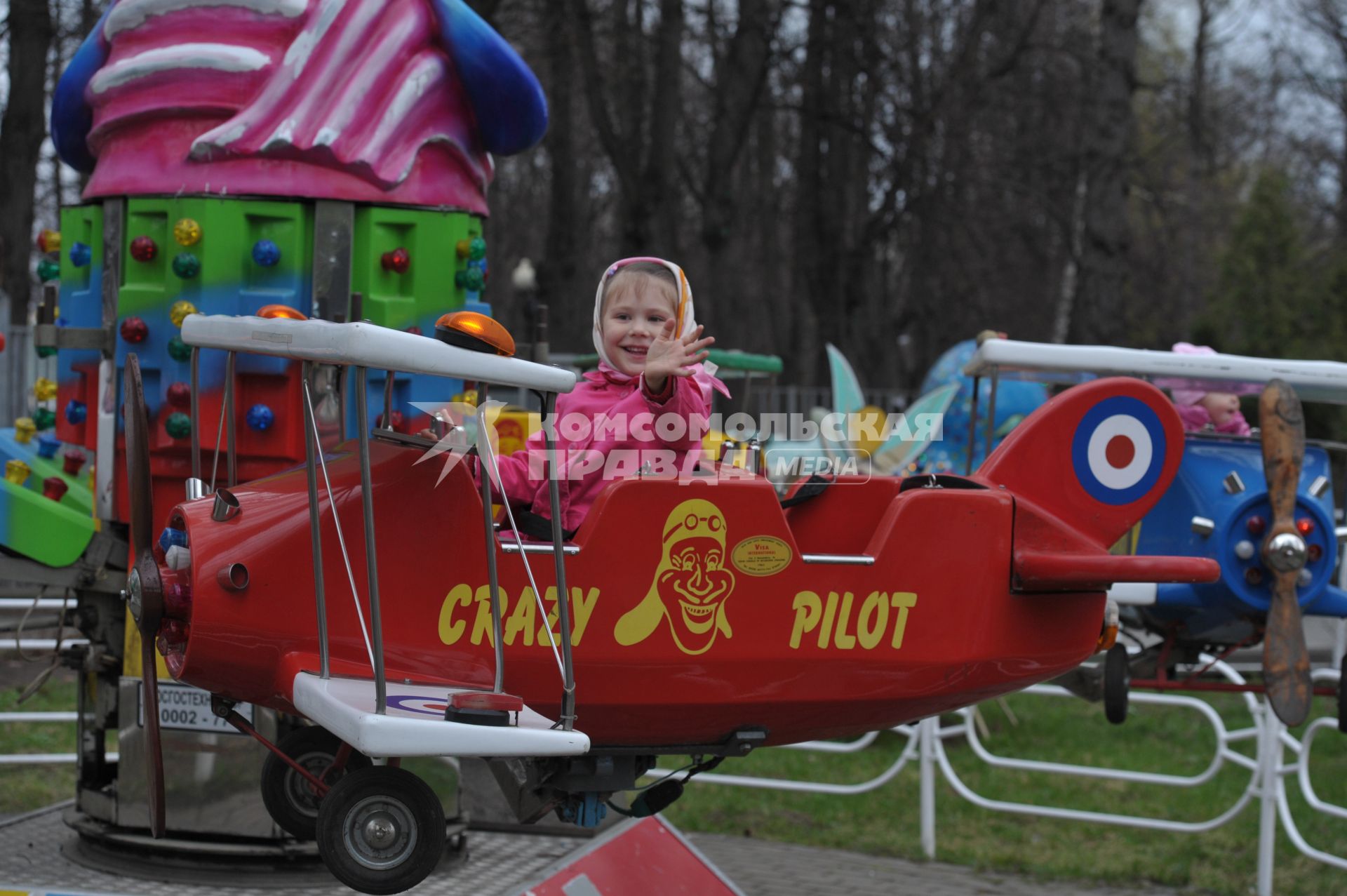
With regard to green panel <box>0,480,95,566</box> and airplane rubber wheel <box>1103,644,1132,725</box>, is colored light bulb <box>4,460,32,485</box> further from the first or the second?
airplane rubber wheel <box>1103,644,1132,725</box>

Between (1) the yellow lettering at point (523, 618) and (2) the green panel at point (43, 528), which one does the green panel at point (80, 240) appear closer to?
(2) the green panel at point (43, 528)

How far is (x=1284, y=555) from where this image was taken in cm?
482

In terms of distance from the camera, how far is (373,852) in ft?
10.6

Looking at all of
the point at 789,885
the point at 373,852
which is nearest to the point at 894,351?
the point at 789,885

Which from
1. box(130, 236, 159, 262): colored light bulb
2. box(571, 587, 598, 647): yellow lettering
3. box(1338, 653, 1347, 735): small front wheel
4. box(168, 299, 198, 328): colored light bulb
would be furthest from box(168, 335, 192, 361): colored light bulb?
box(1338, 653, 1347, 735): small front wheel

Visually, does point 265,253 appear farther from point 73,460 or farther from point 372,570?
point 372,570

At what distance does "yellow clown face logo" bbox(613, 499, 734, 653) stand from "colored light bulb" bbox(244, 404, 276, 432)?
187 centimetres

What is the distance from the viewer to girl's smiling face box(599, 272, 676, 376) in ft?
13.0

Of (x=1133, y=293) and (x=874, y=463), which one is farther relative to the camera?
(x=1133, y=293)

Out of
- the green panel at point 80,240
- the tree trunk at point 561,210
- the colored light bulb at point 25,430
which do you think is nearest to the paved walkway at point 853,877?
the colored light bulb at point 25,430

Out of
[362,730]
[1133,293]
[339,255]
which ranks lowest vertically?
[362,730]

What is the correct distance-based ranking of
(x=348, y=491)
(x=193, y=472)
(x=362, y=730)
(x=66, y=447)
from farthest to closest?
(x=66, y=447), (x=193, y=472), (x=348, y=491), (x=362, y=730)

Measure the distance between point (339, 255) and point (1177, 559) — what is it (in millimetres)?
2908

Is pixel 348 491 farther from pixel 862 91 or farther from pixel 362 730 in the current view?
pixel 862 91
